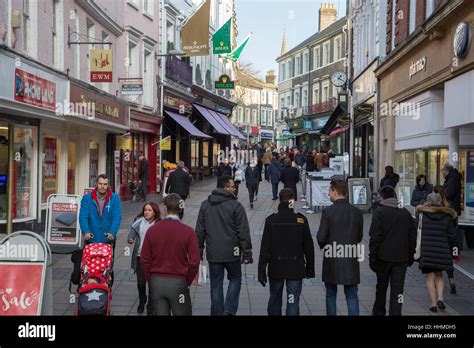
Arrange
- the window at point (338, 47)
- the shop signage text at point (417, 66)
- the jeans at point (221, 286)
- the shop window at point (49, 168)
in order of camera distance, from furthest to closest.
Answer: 1. the window at point (338, 47)
2. the shop signage text at point (417, 66)
3. the shop window at point (49, 168)
4. the jeans at point (221, 286)

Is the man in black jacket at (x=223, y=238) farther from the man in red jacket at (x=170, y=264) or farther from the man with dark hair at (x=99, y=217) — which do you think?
the man with dark hair at (x=99, y=217)

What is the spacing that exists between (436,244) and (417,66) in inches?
407

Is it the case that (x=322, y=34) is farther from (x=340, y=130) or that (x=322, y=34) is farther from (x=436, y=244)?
(x=436, y=244)

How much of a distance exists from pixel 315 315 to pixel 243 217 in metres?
1.72

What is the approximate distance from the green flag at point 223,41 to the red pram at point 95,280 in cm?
2456

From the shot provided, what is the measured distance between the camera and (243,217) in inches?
303

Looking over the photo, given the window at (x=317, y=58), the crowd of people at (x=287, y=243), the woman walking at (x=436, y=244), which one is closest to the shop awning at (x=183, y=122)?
the crowd of people at (x=287, y=243)

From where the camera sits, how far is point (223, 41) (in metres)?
32.0

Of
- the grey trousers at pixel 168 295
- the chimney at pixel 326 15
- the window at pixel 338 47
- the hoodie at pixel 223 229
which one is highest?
the chimney at pixel 326 15

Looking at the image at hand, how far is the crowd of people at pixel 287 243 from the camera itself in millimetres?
6305

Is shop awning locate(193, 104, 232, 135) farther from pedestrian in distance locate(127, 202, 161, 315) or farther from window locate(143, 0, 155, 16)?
pedestrian in distance locate(127, 202, 161, 315)

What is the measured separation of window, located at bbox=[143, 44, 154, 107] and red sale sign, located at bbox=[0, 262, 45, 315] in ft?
62.8
